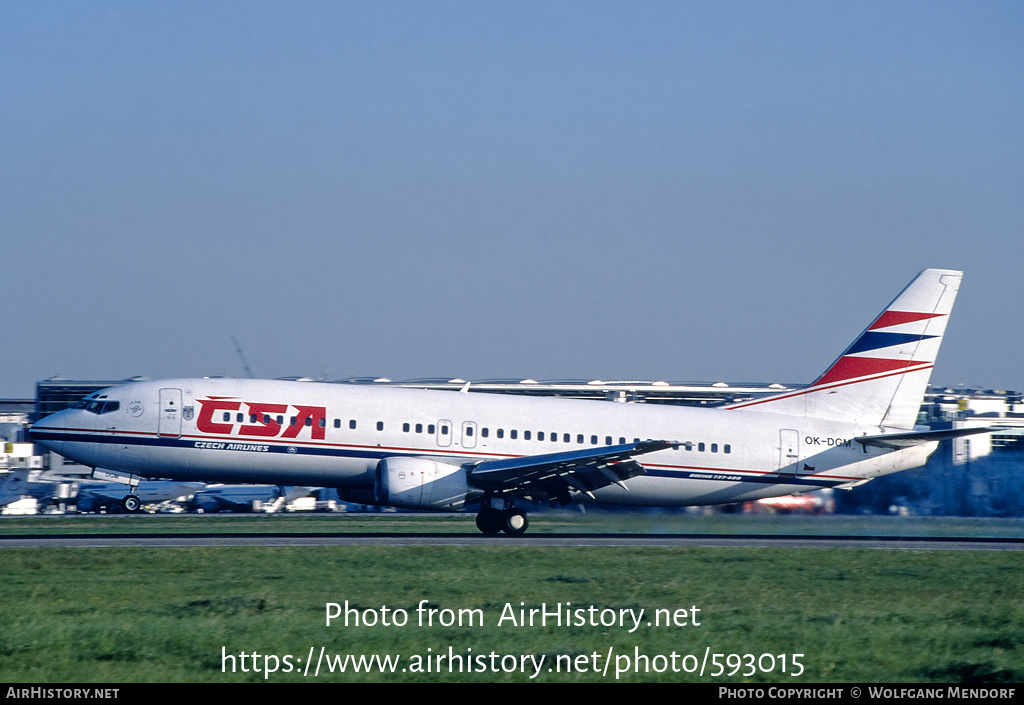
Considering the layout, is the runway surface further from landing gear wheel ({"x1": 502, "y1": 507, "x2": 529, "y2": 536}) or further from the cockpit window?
the cockpit window

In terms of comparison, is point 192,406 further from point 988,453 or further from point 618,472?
point 988,453

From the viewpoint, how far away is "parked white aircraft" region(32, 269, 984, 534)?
28.7 m

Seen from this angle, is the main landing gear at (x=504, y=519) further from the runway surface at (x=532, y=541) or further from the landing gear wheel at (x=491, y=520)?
the runway surface at (x=532, y=541)

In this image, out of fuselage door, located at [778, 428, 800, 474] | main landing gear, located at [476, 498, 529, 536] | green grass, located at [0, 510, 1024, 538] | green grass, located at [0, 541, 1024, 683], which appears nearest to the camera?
green grass, located at [0, 541, 1024, 683]

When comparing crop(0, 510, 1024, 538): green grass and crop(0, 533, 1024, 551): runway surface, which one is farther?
crop(0, 510, 1024, 538): green grass

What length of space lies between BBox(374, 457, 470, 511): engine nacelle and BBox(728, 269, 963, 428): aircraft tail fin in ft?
31.5

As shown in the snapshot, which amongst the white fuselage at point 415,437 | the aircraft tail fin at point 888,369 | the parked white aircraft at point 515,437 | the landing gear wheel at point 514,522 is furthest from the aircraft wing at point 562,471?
the aircraft tail fin at point 888,369

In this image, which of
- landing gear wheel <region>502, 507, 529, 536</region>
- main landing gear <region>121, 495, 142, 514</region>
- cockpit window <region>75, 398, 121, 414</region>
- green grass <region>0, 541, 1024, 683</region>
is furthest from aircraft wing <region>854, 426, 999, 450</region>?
main landing gear <region>121, 495, 142, 514</region>

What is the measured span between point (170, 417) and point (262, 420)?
2.42 m

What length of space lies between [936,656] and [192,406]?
804 inches

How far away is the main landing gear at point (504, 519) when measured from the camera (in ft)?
97.2

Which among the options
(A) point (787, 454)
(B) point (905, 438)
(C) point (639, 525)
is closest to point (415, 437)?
(C) point (639, 525)

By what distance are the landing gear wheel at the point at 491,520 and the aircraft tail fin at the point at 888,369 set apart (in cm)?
841

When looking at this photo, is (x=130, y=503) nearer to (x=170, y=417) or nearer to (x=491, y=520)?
(x=170, y=417)
